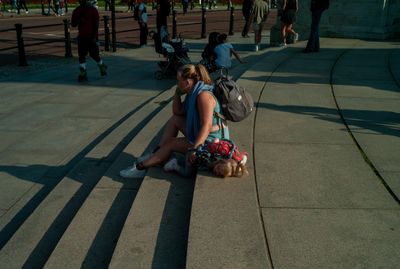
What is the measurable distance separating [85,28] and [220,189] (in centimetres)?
706

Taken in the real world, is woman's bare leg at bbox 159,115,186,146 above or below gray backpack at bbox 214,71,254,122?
below

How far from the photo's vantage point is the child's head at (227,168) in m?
3.96

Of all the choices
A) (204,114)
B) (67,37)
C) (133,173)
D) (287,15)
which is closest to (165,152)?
(133,173)

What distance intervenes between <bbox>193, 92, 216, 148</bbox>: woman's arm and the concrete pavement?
0.31 metres

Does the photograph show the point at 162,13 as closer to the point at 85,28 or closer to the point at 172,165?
the point at 85,28

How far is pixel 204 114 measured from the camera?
4062 mm

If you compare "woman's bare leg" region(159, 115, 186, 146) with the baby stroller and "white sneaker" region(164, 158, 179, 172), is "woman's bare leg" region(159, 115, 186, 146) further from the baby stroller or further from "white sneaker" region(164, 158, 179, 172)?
the baby stroller

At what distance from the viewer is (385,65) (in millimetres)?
10008

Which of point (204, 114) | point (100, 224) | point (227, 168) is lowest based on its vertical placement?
point (100, 224)

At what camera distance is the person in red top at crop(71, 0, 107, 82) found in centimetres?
977

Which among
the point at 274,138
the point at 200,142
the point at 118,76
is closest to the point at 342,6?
the point at 118,76

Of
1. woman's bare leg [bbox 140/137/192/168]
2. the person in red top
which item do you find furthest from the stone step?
the person in red top

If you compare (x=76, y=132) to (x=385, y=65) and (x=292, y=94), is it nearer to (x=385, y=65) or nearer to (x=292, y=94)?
(x=292, y=94)

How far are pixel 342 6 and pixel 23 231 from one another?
13845mm
